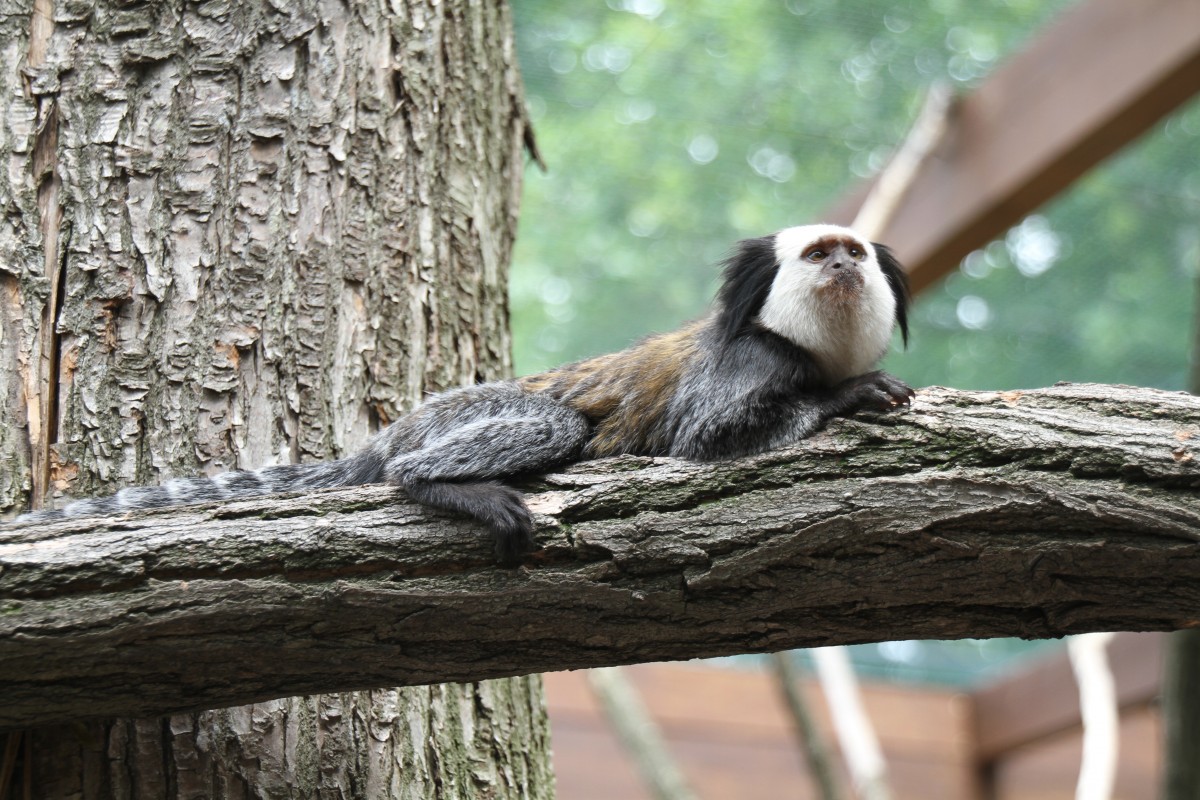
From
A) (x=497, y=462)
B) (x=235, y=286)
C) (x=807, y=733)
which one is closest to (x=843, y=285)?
(x=497, y=462)

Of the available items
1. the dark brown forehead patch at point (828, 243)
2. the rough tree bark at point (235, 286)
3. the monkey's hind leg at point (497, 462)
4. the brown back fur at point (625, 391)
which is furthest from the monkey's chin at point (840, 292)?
the rough tree bark at point (235, 286)

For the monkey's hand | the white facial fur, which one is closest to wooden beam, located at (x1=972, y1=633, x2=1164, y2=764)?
the white facial fur

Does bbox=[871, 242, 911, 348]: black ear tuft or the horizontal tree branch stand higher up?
bbox=[871, 242, 911, 348]: black ear tuft

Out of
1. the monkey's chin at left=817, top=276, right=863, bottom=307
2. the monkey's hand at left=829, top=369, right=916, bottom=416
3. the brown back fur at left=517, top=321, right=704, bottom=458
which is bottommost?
the monkey's hand at left=829, top=369, right=916, bottom=416

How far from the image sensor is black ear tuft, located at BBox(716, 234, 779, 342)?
4.05 m

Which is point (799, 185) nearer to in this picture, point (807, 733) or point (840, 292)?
point (807, 733)

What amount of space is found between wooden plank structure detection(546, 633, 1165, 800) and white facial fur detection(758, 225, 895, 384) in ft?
15.0

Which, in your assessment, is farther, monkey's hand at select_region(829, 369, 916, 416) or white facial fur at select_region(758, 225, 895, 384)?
white facial fur at select_region(758, 225, 895, 384)

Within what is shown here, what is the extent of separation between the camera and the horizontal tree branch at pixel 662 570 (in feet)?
8.82

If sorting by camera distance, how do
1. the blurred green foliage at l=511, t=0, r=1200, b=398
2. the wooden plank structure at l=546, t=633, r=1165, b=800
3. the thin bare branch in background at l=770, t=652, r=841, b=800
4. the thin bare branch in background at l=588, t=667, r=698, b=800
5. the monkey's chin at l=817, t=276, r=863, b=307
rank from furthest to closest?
the wooden plank structure at l=546, t=633, r=1165, b=800
the blurred green foliage at l=511, t=0, r=1200, b=398
the thin bare branch in background at l=588, t=667, r=698, b=800
the thin bare branch in background at l=770, t=652, r=841, b=800
the monkey's chin at l=817, t=276, r=863, b=307

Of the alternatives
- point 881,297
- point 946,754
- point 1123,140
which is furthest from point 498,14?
point 946,754

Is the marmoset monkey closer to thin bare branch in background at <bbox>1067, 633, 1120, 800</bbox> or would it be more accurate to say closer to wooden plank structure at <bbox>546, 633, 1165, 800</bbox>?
thin bare branch in background at <bbox>1067, 633, 1120, 800</bbox>

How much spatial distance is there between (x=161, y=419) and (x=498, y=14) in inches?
82.5

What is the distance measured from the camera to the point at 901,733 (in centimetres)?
862
